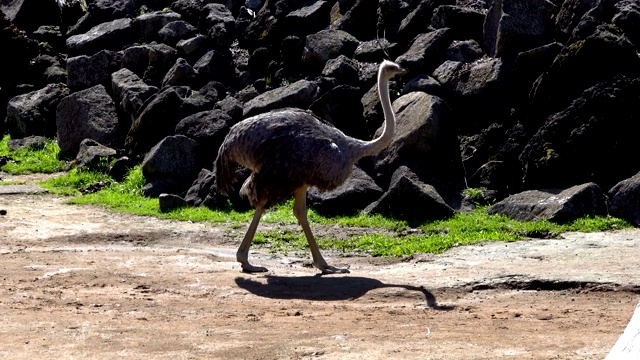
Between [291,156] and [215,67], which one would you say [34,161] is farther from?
[291,156]

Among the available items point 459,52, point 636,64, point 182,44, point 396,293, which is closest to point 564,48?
point 636,64

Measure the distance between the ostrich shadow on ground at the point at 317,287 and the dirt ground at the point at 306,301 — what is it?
2 centimetres

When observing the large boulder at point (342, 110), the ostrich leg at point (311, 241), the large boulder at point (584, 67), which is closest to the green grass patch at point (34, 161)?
the large boulder at point (342, 110)

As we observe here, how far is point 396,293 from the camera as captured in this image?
8586 millimetres

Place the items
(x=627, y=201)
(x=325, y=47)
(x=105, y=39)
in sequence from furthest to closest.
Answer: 1. (x=105, y=39)
2. (x=325, y=47)
3. (x=627, y=201)

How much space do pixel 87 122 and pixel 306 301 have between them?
362 inches

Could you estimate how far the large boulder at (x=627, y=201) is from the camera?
11.2 meters

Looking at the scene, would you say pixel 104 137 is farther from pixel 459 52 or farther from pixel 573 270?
pixel 573 270

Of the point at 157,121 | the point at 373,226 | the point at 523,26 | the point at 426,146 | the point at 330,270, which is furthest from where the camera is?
the point at 157,121

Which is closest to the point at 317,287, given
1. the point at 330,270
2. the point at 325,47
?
the point at 330,270

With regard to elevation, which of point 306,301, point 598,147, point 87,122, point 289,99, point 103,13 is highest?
point 103,13

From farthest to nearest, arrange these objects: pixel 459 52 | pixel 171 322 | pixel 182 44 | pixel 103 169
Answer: pixel 182 44
pixel 103 169
pixel 459 52
pixel 171 322

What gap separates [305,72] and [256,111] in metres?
1.77

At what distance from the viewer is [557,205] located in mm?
11492
